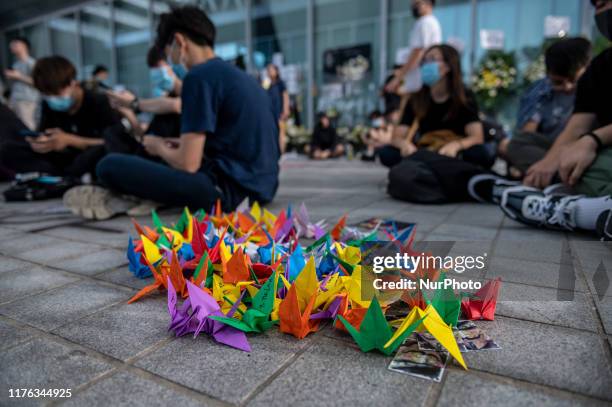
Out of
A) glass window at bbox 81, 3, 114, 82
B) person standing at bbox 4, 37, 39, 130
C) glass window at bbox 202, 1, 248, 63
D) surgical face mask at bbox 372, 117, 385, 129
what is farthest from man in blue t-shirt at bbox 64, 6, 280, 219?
glass window at bbox 81, 3, 114, 82

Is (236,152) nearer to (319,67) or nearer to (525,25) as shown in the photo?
(525,25)

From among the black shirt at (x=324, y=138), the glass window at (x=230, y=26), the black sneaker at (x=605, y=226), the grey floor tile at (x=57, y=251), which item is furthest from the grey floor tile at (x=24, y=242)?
the glass window at (x=230, y=26)

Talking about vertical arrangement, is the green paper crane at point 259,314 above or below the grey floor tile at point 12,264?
above

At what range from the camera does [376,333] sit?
90cm

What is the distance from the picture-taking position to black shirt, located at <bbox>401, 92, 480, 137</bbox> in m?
3.41

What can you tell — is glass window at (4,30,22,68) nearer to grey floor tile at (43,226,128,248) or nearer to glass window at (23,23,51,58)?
glass window at (23,23,51,58)

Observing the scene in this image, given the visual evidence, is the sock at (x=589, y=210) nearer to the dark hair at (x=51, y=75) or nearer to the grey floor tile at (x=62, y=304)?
the grey floor tile at (x=62, y=304)

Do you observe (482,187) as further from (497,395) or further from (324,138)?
(324,138)

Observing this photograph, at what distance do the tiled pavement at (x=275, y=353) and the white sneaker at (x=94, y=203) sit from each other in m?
0.92

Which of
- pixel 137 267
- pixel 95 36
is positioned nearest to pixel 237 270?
pixel 137 267

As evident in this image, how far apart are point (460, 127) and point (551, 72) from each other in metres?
0.74

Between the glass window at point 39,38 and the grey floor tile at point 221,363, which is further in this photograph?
the glass window at point 39,38

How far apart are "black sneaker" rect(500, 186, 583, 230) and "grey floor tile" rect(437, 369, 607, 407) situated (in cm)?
137

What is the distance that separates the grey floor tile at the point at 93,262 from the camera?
1.56 metres
